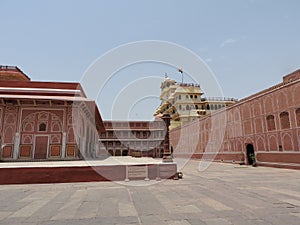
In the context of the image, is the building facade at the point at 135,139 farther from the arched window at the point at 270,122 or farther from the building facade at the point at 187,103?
the arched window at the point at 270,122

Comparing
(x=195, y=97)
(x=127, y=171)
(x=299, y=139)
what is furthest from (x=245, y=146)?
(x=195, y=97)

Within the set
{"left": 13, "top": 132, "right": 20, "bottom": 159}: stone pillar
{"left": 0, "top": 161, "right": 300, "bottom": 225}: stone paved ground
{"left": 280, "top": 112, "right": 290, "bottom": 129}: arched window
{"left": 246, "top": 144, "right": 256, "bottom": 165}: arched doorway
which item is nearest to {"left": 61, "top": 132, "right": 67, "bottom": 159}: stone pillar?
{"left": 13, "top": 132, "right": 20, "bottom": 159}: stone pillar

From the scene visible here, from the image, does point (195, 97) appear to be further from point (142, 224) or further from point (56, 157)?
point (142, 224)

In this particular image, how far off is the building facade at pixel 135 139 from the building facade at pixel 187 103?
14.1ft

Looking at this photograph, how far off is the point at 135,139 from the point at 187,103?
1442 centimetres

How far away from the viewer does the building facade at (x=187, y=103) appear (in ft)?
152

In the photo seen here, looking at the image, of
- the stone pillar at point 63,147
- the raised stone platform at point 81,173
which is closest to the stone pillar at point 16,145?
the stone pillar at point 63,147

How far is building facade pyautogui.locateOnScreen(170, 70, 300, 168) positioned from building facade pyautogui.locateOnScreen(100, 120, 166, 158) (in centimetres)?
1656

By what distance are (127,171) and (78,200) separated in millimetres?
4526

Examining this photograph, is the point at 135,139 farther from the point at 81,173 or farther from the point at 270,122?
the point at 81,173

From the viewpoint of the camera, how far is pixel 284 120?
1862 cm

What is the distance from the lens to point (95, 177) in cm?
1081

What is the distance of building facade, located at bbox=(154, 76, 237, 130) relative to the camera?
46438 millimetres

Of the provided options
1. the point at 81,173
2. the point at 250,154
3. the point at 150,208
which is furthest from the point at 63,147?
the point at 250,154
